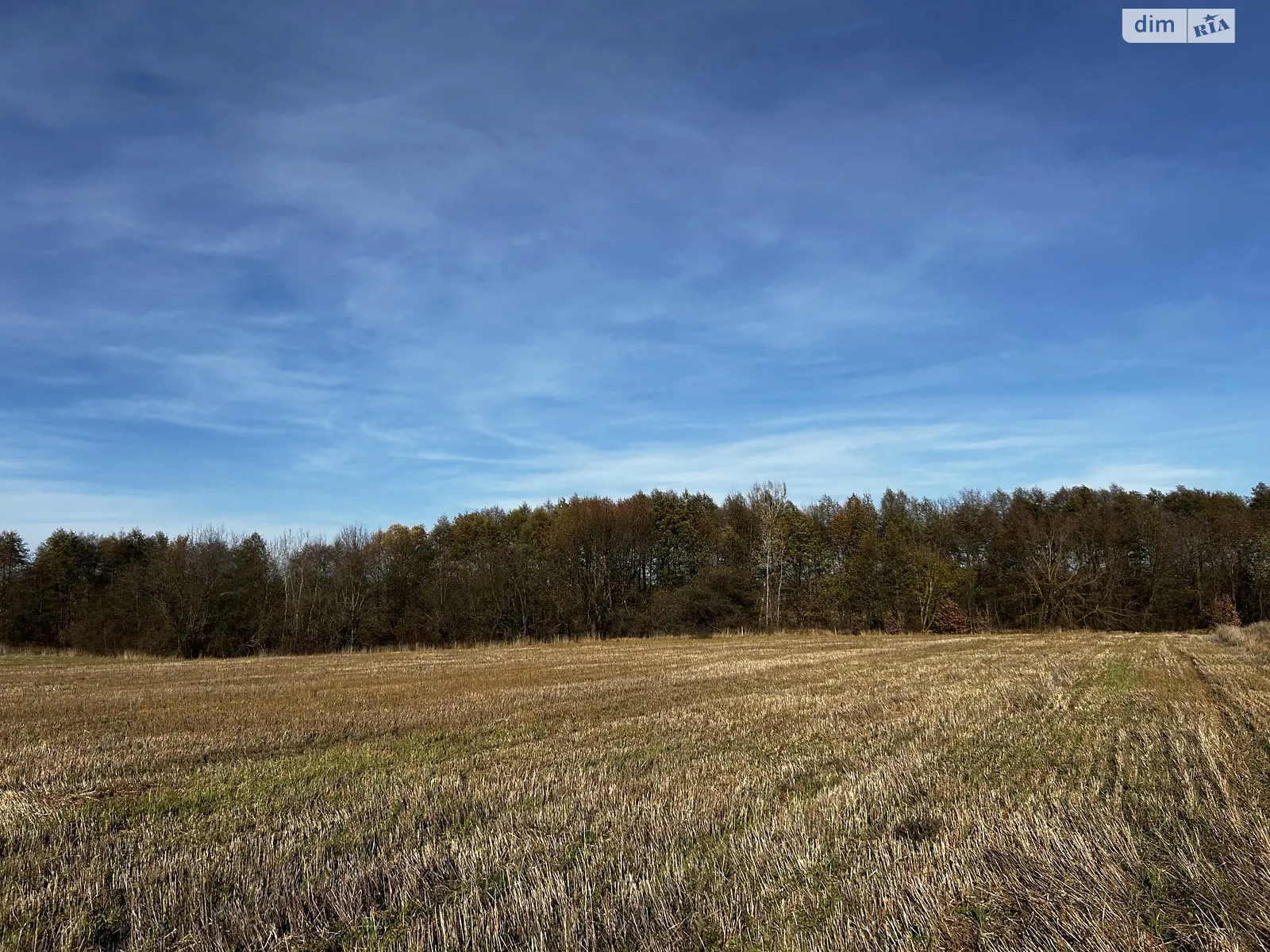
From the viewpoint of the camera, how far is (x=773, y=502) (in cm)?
6969

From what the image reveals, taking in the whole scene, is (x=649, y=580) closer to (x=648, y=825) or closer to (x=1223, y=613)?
(x=1223, y=613)

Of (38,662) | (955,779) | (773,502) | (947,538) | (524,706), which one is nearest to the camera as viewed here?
(955,779)

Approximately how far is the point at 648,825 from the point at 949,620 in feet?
213

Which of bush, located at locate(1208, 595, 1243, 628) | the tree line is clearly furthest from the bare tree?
bush, located at locate(1208, 595, 1243, 628)

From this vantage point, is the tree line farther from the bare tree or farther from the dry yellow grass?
the dry yellow grass

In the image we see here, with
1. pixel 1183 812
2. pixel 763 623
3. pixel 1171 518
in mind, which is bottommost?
pixel 763 623

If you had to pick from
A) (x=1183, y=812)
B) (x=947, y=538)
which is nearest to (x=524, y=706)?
(x=1183, y=812)

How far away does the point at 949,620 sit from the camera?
6481 cm

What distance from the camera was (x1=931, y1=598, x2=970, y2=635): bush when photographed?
2534 inches

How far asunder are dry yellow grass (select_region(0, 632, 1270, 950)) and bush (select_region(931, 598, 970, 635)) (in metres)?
50.3

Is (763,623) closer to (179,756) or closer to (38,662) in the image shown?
(38,662)

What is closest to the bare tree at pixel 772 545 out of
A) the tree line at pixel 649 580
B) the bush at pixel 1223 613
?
the tree line at pixel 649 580

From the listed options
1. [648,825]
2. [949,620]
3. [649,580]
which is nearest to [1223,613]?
[949,620]

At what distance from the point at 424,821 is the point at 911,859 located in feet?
15.0
